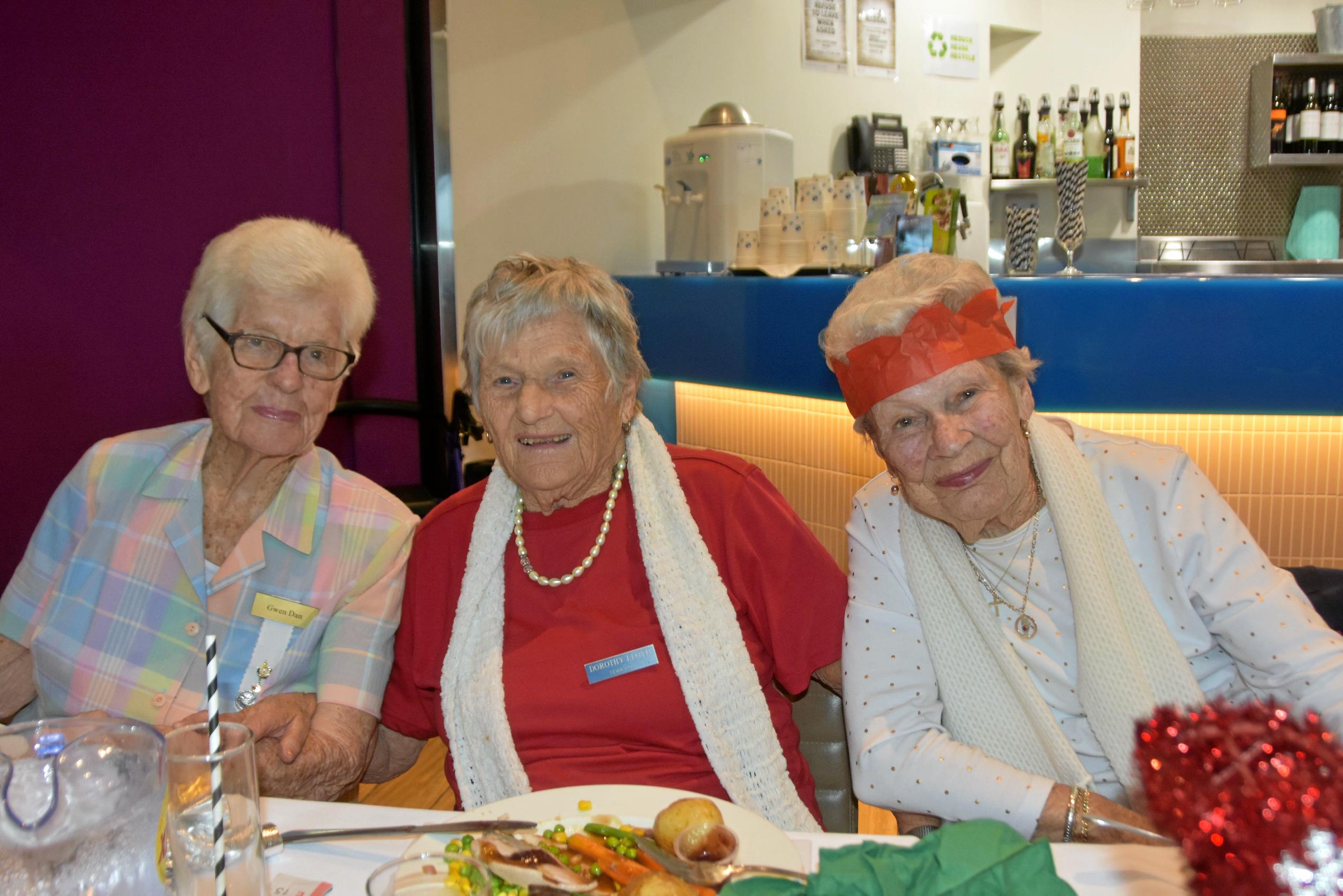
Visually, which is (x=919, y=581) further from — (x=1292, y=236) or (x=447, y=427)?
(x=1292, y=236)

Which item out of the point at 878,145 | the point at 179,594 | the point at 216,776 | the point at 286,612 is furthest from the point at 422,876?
the point at 878,145

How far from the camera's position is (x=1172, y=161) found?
6430 mm

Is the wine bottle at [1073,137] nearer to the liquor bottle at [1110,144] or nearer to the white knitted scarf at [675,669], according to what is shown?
the liquor bottle at [1110,144]

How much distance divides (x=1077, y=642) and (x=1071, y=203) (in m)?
2.16

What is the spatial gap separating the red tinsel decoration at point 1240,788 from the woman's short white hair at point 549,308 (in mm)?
1302

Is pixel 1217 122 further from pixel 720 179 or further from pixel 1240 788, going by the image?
pixel 1240 788

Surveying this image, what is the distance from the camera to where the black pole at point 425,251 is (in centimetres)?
371

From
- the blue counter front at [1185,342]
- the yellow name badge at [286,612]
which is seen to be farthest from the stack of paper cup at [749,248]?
the yellow name badge at [286,612]

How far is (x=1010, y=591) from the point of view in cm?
161

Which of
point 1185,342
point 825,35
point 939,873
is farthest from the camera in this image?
point 825,35

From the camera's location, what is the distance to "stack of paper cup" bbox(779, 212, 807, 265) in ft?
11.9

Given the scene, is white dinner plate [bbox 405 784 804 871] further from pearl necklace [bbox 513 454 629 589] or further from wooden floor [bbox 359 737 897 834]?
wooden floor [bbox 359 737 897 834]

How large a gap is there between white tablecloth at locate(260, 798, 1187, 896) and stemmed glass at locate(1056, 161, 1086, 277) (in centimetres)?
249

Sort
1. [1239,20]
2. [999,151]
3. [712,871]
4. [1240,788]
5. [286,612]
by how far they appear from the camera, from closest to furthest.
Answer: [1240,788]
[712,871]
[286,612]
[999,151]
[1239,20]
